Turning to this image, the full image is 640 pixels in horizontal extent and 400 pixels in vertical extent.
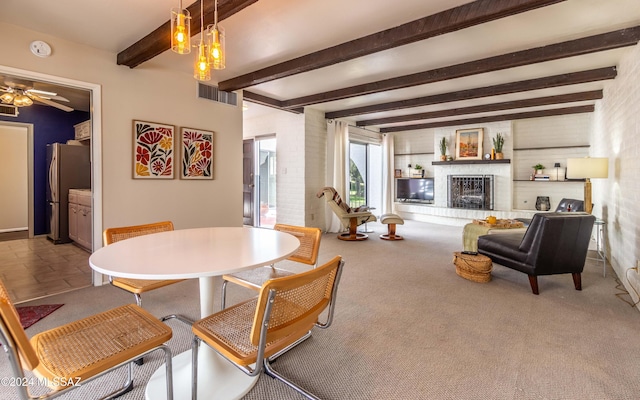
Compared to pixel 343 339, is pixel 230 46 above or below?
above

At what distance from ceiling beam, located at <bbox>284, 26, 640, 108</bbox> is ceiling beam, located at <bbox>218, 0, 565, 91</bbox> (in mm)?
1278

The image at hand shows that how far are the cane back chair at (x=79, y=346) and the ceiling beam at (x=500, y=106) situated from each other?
610 cm

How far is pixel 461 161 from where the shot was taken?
7.21 meters

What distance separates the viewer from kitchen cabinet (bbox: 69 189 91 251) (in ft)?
14.7

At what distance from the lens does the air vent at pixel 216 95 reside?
3.98 m

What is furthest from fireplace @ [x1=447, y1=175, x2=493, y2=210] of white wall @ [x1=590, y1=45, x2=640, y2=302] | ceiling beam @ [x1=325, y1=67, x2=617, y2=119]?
ceiling beam @ [x1=325, y1=67, x2=617, y2=119]

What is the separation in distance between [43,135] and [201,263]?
244 inches

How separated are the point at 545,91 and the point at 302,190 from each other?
4234mm

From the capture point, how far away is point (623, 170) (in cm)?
335

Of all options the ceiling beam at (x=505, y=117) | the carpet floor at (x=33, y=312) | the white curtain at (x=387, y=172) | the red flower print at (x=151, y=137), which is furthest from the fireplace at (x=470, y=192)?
the carpet floor at (x=33, y=312)

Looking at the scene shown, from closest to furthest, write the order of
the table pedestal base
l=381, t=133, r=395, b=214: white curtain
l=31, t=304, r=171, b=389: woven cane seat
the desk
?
l=31, t=304, r=171, b=389: woven cane seat, the desk, the table pedestal base, l=381, t=133, r=395, b=214: white curtain

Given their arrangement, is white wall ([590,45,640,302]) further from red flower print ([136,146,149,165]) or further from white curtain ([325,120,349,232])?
red flower print ([136,146,149,165])

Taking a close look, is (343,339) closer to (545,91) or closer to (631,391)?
(631,391)

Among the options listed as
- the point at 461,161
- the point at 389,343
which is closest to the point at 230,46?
the point at 389,343
